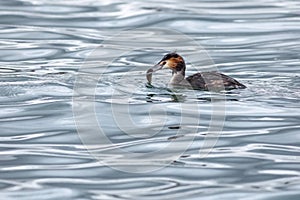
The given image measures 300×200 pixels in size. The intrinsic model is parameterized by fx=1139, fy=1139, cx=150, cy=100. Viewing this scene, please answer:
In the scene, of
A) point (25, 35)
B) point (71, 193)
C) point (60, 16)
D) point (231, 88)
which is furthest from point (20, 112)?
point (60, 16)

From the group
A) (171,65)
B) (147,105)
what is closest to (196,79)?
(171,65)

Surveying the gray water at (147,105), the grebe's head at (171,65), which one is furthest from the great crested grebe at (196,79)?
the gray water at (147,105)

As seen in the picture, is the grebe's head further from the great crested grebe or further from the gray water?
the gray water

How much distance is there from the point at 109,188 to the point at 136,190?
246mm

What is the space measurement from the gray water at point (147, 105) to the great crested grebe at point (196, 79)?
0.14m

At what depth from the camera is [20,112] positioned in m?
13.1

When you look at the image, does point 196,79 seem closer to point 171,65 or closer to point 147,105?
point 171,65

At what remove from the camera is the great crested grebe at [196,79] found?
46.3 feet

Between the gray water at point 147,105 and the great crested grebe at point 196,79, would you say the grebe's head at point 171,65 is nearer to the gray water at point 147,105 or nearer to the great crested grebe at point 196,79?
the great crested grebe at point 196,79

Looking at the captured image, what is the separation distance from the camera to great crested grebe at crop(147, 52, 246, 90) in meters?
14.1

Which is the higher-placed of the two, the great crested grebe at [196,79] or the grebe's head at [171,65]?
the grebe's head at [171,65]

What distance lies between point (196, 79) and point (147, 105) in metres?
1.25

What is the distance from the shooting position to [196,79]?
14.5 m

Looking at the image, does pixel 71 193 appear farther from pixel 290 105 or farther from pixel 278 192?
pixel 290 105
